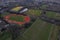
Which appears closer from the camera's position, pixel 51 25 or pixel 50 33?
pixel 50 33

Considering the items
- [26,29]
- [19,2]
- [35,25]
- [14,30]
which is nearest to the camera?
[14,30]

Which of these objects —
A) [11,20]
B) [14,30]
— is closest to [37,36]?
[14,30]

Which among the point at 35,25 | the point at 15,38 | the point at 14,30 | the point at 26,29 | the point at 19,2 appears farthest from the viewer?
the point at 19,2

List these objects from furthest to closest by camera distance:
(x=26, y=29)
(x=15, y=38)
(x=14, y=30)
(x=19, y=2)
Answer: (x=19, y=2)
(x=26, y=29)
(x=14, y=30)
(x=15, y=38)

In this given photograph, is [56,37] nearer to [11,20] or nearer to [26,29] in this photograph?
[26,29]

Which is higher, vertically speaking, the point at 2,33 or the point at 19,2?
the point at 2,33

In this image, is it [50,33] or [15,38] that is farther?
[50,33]

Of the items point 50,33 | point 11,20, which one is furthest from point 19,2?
point 50,33

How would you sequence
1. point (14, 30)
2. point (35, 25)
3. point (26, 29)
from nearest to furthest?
point (14, 30)
point (26, 29)
point (35, 25)

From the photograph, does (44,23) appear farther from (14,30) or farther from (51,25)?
(14,30)
